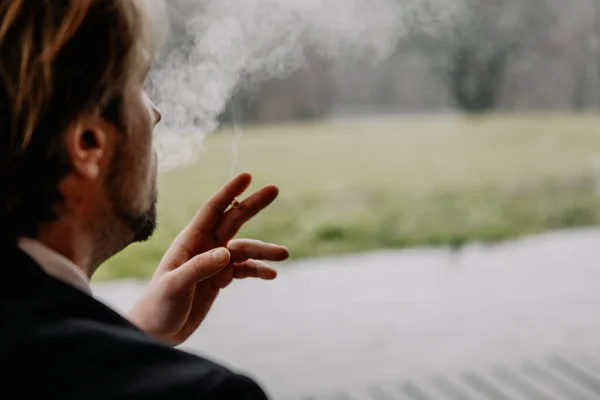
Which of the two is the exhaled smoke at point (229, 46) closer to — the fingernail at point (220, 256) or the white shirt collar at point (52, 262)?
the fingernail at point (220, 256)

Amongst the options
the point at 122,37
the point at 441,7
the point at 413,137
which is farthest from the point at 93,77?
the point at 413,137

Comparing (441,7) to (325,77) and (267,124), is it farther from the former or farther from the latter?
(267,124)

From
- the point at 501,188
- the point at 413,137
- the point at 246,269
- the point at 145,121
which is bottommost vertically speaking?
the point at 501,188

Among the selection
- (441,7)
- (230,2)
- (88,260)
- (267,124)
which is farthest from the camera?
(441,7)

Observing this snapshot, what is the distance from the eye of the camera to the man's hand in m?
0.89

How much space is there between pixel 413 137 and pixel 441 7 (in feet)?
2.33

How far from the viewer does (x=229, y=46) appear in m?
1.46

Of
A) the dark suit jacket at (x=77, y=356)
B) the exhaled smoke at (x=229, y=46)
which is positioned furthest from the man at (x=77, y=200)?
the exhaled smoke at (x=229, y=46)

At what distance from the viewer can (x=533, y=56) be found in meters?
3.29

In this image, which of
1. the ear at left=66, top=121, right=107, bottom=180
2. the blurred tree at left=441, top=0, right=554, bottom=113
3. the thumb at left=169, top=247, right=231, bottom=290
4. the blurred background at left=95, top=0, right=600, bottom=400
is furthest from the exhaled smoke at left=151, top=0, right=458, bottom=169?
the blurred tree at left=441, top=0, right=554, bottom=113

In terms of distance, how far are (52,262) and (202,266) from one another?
22cm

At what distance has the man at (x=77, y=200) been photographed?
1.92 ft

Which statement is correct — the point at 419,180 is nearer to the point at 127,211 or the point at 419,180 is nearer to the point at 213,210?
the point at 213,210

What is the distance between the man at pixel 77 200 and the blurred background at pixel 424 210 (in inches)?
49.3
